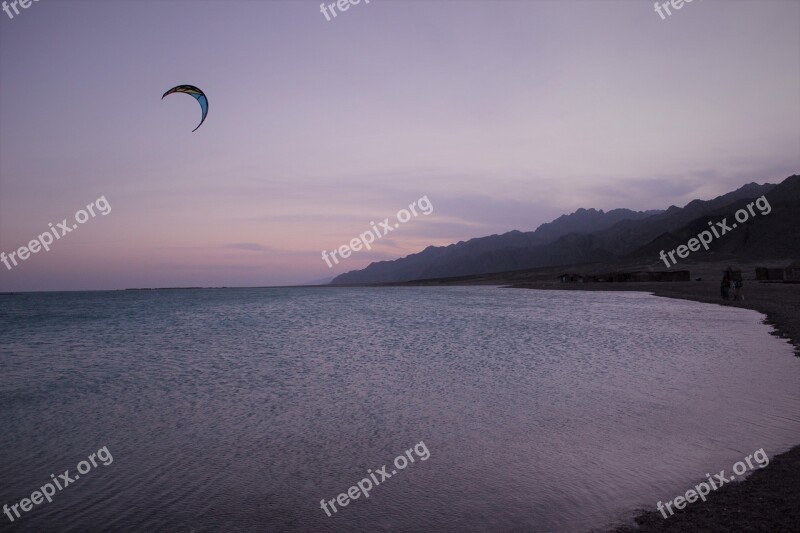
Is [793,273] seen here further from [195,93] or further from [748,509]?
[748,509]

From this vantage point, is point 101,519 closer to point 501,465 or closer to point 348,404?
point 501,465

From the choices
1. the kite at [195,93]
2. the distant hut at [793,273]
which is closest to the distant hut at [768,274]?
the distant hut at [793,273]

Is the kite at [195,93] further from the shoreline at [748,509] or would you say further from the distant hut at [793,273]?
the distant hut at [793,273]

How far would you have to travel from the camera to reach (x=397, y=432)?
12164 millimetres

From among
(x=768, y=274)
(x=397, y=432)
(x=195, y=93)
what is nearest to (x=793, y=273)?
(x=768, y=274)

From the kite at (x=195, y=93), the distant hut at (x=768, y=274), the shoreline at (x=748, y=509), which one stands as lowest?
the distant hut at (x=768, y=274)

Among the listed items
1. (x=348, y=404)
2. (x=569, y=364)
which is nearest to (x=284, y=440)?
(x=348, y=404)

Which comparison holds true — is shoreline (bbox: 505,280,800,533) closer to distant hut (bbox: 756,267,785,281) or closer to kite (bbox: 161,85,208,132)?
kite (bbox: 161,85,208,132)

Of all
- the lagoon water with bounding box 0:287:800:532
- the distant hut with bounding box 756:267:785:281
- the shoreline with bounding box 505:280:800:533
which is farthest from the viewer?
the distant hut with bounding box 756:267:785:281

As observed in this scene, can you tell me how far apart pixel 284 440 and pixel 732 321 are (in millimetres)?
32754

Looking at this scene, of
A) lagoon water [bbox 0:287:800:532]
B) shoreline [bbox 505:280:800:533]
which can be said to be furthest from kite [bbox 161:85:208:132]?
shoreline [bbox 505:280:800:533]

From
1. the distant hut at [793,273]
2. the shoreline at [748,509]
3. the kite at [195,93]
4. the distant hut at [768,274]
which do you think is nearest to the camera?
the shoreline at [748,509]

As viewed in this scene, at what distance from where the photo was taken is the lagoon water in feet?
26.0

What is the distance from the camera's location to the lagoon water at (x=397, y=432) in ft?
26.0
